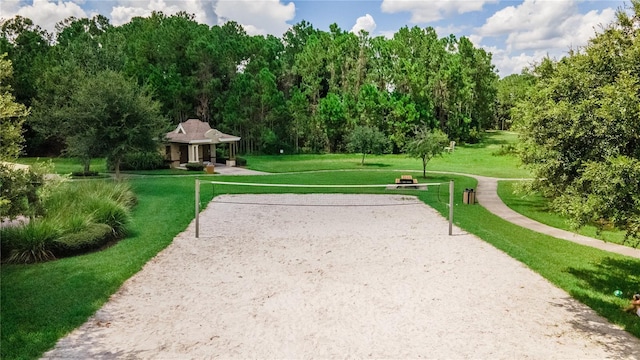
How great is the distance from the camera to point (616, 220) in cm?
767

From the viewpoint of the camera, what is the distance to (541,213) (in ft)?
67.5

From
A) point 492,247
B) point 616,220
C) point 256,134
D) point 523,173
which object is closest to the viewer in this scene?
point 616,220

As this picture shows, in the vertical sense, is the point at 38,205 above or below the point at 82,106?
below

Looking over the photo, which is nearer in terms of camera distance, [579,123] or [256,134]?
[579,123]

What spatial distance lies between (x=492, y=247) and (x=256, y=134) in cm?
4353

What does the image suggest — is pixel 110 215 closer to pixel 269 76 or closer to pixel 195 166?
pixel 195 166

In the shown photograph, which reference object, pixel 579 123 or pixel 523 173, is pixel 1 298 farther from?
pixel 523 173

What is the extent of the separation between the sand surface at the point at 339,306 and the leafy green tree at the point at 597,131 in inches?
86.0

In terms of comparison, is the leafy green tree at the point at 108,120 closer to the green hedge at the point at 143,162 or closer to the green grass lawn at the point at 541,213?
the green hedge at the point at 143,162

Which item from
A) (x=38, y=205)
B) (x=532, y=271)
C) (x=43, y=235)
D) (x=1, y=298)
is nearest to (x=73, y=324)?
(x=1, y=298)

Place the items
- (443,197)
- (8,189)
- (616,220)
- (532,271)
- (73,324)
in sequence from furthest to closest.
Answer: (443,197), (532,271), (8,189), (73,324), (616,220)

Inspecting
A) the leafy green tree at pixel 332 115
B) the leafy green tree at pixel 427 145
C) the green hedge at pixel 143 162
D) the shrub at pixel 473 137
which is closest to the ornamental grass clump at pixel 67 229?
the leafy green tree at pixel 427 145

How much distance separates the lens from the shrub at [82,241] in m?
12.6

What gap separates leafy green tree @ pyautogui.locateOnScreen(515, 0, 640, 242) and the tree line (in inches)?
1652
